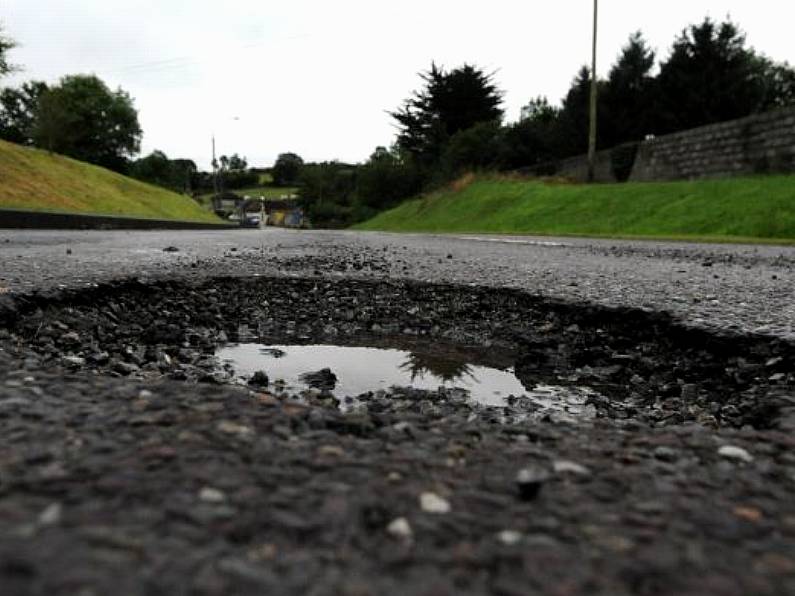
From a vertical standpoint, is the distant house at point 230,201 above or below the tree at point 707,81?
below

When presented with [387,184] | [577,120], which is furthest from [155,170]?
[577,120]

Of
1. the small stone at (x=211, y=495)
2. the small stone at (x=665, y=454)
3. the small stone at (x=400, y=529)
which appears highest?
the small stone at (x=211, y=495)

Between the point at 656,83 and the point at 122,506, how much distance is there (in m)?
38.8

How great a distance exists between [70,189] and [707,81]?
1376 inches

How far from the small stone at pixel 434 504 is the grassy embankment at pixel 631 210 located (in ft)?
44.1

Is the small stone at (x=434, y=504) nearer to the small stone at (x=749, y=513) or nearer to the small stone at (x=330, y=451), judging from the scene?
the small stone at (x=330, y=451)

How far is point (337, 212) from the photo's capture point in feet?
265

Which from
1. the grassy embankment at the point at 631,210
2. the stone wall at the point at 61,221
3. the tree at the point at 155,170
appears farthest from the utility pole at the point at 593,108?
the tree at the point at 155,170

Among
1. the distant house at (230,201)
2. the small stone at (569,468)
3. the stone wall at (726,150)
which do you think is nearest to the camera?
the small stone at (569,468)

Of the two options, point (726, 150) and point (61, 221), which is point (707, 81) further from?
point (61, 221)

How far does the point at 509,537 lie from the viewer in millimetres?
1047

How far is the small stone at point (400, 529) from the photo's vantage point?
1042 millimetres

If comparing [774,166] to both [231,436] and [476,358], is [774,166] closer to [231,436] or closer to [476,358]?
[476,358]

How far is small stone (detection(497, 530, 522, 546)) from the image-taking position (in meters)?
1.03
